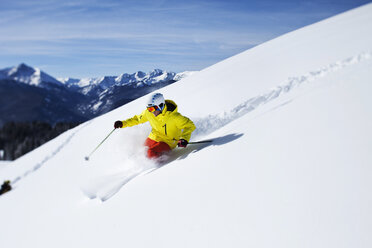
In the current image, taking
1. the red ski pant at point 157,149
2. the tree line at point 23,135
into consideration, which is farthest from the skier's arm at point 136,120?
the tree line at point 23,135

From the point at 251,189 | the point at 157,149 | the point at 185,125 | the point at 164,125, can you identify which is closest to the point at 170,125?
the point at 164,125

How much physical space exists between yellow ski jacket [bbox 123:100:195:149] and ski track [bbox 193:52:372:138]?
1261 millimetres

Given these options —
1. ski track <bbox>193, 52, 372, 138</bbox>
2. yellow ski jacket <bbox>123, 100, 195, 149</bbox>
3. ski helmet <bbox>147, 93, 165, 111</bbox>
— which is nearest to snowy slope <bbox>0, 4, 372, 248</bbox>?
ski track <bbox>193, 52, 372, 138</bbox>

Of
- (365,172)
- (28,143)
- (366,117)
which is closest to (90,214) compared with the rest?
(365,172)

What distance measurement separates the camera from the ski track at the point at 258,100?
20.0 ft

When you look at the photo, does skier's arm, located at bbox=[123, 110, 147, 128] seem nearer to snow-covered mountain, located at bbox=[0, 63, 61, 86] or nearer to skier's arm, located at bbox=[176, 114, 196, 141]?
skier's arm, located at bbox=[176, 114, 196, 141]

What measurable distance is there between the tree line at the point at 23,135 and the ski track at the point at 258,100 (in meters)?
55.2

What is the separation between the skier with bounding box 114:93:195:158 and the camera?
4.55 m

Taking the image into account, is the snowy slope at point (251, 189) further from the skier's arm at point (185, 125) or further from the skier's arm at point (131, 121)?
the skier's arm at point (131, 121)

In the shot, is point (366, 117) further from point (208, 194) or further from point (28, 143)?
point (28, 143)

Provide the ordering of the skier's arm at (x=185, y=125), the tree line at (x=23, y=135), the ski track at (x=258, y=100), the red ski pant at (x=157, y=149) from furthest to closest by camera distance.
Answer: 1. the tree line at (x=23, y=135)
2. the ski track at (x=258, y=100)
3. the red ski pant at (x=157, y=149)
4. the skier's arm at (x=185, y=125)

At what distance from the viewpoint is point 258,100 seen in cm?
637

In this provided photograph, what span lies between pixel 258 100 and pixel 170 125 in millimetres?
2511

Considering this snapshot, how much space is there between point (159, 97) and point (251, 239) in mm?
2865
